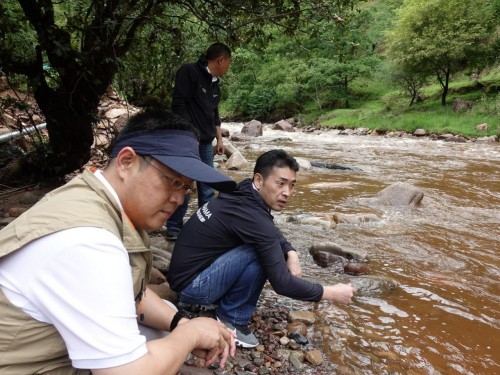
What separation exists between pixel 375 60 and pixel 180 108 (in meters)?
28.8

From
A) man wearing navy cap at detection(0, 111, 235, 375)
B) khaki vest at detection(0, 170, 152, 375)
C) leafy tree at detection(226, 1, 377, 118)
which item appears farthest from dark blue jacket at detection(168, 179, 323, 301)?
leafy tree at detection(226, 1, 377, 118)

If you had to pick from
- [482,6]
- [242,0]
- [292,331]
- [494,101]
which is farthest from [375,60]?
[292,331]

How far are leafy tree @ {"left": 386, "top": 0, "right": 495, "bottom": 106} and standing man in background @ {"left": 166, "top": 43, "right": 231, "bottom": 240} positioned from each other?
21.4m

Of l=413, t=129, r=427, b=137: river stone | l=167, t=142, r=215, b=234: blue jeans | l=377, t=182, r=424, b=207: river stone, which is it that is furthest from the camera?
l=413, t=129, r=427, b=137: river stone

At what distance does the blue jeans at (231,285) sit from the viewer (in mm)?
2537

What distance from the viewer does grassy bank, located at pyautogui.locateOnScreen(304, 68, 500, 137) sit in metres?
19.0

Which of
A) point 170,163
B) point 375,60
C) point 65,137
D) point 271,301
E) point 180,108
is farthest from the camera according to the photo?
point 375,60

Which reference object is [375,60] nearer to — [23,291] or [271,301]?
[271,301]

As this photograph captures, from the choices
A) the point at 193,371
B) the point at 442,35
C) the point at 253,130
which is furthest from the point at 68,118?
the point at 442,35

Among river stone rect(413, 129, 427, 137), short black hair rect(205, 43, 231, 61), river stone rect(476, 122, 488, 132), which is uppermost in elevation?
short black hair rect(205, 43, 231, 61)

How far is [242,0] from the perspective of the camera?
438 centimetres

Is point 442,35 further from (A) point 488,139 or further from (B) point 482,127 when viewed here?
(A) point 488,139

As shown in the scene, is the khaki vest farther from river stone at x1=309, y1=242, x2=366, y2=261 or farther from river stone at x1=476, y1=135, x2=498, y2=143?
river stone at x1=476, y1=135, x2=498, y2=143

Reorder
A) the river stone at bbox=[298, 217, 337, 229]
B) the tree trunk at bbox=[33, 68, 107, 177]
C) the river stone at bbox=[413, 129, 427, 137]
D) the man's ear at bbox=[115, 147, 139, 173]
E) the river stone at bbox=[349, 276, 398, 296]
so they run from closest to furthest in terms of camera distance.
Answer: the man's ear at bbox=[115, 147, 139, 173], the river stone at bbox=[349, 276, 398, 296], the tree trunk at bbox=[33, 68, 107, 177], the river stone at bbox=[298, 217, 337, 229], the river stone at bbox=[413, 129, 427, 137]
